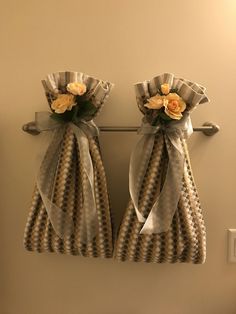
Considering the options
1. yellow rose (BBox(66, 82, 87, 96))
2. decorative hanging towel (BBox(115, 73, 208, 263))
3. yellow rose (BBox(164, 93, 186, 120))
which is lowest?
decorative hanging towel (BBox(115, 73, 208, 263))

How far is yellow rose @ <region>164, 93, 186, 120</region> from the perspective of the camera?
0.69 m

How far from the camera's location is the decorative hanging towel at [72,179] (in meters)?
0.72

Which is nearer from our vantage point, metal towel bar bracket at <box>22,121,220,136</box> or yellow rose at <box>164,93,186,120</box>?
yellow rose at <box>164,93,186,120</box>

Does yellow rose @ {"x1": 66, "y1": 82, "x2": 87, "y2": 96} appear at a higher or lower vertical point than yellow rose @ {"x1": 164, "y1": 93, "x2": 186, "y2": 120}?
higher

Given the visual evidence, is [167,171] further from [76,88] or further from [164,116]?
[76,88]

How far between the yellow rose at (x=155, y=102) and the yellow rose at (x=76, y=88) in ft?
0.50

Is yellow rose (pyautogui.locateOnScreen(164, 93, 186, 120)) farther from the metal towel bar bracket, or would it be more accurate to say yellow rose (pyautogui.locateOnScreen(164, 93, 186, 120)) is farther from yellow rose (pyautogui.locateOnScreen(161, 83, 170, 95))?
the metal towel bar bracket

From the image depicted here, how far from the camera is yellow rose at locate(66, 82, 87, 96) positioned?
715 mm

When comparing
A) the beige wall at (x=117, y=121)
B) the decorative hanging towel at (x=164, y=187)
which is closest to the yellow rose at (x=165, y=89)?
the decorative hanging towel at (x=164, y=187)

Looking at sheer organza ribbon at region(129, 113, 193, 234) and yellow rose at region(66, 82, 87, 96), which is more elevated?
yellow rose at region(66, 82, 87, 96)

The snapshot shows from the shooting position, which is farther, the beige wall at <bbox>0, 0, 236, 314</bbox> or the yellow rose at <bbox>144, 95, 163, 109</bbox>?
the beige wall at <bbox>0, 0, 236, 314</bbox>

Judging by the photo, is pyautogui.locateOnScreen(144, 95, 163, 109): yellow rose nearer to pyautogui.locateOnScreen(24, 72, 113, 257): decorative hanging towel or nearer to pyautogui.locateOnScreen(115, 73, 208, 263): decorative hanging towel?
pyautogui.locateOnScreen(115, 73, 208, 263): decorative hanging towel

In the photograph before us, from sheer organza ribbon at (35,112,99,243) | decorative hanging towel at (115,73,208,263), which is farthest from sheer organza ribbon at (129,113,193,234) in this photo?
sheer organza ribbon at (35,112,99,243)

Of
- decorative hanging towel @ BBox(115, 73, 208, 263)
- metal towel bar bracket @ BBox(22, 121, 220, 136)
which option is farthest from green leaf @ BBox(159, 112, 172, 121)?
metal towel bar bracket @ BBox(22, 121, 220, 136)
